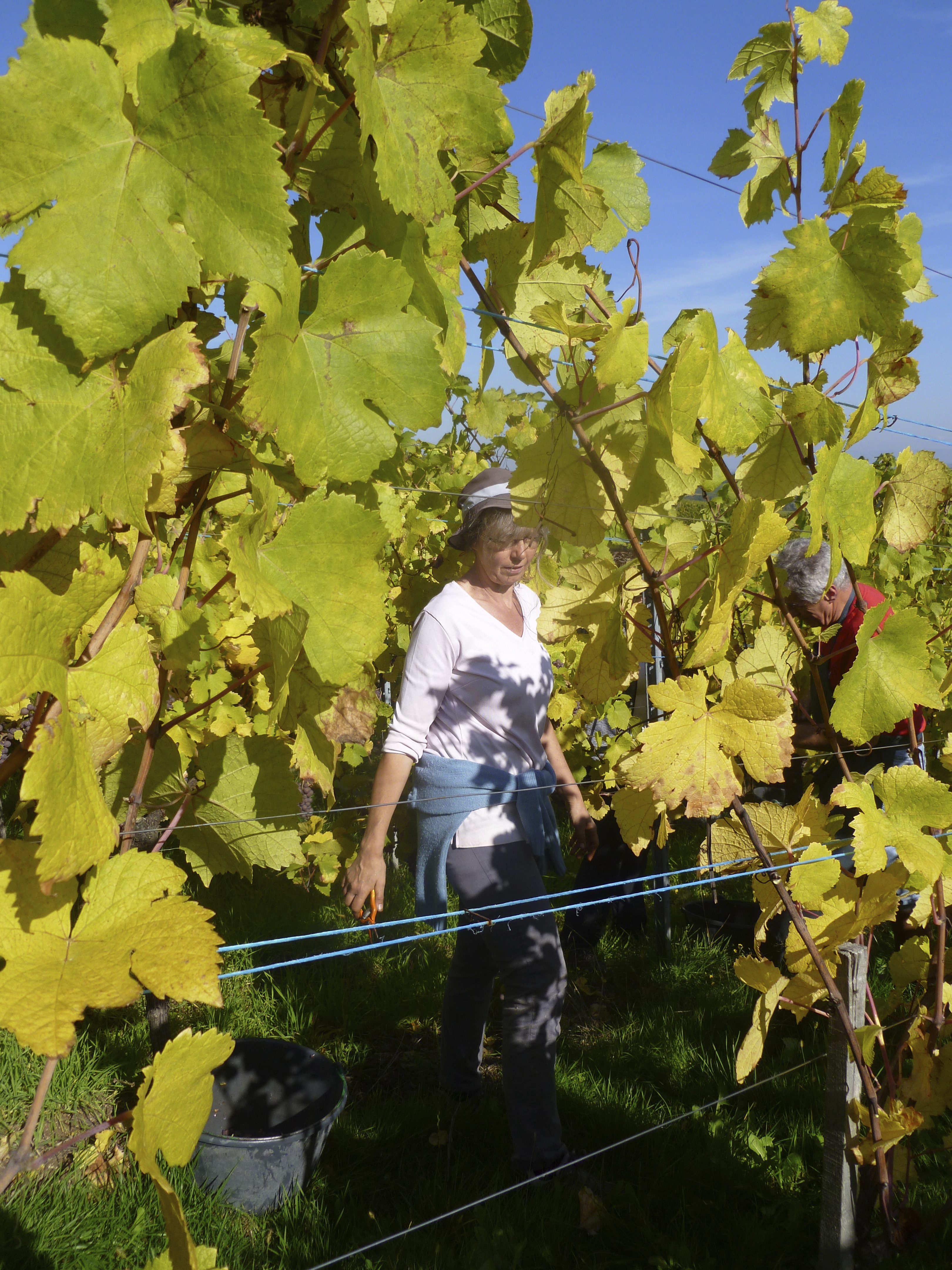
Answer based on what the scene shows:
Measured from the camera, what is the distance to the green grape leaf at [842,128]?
3.51ft

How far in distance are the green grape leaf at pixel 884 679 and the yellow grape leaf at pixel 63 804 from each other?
88cm

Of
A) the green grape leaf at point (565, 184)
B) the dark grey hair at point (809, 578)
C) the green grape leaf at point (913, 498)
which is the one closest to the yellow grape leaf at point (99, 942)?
the green grape leaf at point (565, 184)

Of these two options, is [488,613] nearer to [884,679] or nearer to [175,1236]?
[884,679]

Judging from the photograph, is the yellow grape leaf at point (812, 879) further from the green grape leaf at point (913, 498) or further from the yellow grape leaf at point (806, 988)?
the green grape leaf at point (913, 498)

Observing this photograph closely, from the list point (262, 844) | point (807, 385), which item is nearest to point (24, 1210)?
point (262, 844)

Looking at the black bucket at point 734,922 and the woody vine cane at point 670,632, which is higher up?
the woody vine cane at point 670,632

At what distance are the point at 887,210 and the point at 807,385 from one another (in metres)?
0.21

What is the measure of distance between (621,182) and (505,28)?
206mm

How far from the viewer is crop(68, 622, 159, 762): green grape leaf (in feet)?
2.04

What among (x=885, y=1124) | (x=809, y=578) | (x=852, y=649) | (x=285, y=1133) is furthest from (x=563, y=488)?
(x=285, y=1133)

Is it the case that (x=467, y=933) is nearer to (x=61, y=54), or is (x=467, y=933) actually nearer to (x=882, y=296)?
(x=882, y=296)

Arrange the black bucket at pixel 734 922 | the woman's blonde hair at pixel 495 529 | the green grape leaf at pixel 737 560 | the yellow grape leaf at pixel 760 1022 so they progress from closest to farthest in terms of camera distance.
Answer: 1. the green grape leaf at pixel 737 560
2. the yellow grape leaf at pixel 760 1022
3. the woman's blonde hair at pixel 495 529
4. the black bucket at pixel 734 922

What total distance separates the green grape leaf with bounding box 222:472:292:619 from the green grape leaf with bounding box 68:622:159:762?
0.08 m

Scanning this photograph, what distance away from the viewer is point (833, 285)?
1.08m
